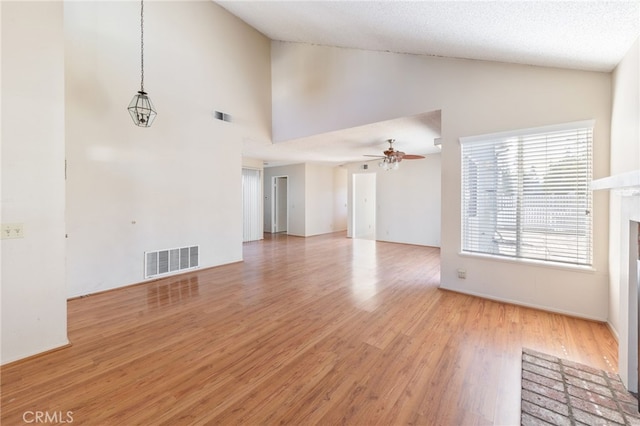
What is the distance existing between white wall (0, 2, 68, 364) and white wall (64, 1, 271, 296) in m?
1.53

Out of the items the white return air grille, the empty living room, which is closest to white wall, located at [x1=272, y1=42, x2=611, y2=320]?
the empty living room

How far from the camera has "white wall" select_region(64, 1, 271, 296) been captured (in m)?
3.54

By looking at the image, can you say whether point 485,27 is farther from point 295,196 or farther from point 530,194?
point 295,196

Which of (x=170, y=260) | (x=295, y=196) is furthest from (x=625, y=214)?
(x=295, y=196)

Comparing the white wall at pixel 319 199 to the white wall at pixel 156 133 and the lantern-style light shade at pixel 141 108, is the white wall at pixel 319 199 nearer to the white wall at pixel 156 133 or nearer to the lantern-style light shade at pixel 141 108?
the white wall at pixel 156 133

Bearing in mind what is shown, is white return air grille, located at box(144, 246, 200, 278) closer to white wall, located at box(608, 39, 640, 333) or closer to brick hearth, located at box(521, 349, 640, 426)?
brick hearth, located at box(521, 349, 640, 426)

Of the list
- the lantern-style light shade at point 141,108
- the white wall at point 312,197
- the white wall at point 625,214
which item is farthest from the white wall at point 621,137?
the white wall at point 312,197

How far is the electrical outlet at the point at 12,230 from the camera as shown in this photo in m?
2.04

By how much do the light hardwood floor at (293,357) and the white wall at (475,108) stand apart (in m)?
0.31

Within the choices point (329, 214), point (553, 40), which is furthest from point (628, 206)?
point (329, 214)

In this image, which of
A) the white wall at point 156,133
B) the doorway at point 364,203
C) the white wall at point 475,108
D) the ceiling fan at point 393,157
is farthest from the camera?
the doorway at point 364,203

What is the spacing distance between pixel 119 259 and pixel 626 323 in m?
5.65

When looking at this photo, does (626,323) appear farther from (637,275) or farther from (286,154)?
(286,154)

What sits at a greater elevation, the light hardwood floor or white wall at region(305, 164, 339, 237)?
white wall at region(305, 164, 339, 237)
